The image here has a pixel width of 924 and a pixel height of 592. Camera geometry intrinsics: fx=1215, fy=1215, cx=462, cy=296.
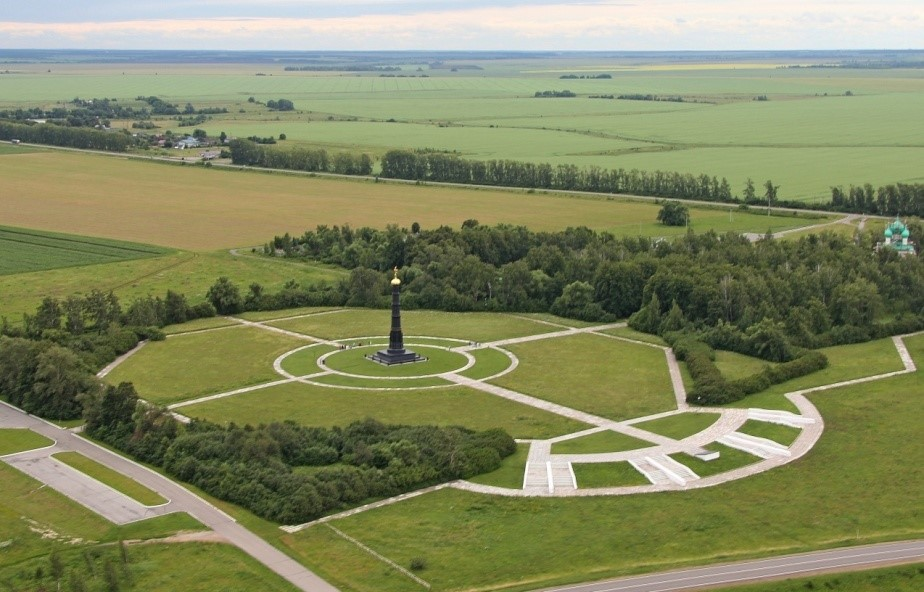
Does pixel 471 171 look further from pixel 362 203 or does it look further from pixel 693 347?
pixel 693 347

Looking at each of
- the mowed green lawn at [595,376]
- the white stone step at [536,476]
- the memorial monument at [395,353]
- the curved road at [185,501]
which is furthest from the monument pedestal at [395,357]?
the curved road at [185,501]

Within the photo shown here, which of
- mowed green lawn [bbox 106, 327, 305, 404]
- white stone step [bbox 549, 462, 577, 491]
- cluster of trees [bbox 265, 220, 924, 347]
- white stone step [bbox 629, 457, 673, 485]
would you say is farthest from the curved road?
cluster of trees [bbox 265, 220, 924, 347]

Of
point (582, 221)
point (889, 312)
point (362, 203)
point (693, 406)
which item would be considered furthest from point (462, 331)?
point (362, 203)

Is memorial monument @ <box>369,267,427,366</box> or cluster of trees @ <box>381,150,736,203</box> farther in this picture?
cluster of trees @ <box>381,150,736,203</box>

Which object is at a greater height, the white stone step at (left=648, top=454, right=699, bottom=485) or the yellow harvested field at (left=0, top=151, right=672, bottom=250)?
the yellow harvested field at (left=0, top=151, right=672, bottom=250)

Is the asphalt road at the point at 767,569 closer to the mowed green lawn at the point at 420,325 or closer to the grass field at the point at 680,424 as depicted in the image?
the grass field at the point at 680,424

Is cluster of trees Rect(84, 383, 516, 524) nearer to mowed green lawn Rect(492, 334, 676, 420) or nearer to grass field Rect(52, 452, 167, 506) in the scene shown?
grass field Rect(52, 452, 167, 506)

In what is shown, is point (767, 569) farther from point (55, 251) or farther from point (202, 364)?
point (55, 251)
